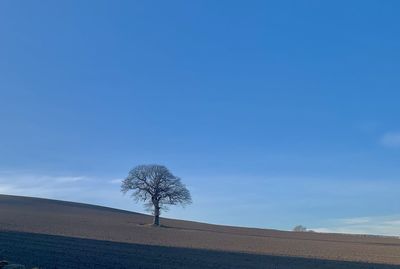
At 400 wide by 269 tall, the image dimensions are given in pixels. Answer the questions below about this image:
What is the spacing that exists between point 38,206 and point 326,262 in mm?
65122

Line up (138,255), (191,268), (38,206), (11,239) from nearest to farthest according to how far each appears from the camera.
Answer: (191,268)
(138,255)
(11,239)
(38,206)

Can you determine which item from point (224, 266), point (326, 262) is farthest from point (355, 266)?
point (224, 266)

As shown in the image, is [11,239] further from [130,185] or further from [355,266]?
[130,185]

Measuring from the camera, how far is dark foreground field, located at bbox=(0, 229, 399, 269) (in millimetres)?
24891

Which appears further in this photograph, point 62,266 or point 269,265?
point 269,265

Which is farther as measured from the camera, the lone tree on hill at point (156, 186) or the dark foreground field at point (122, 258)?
the lone tree on hill at point (156, 186)

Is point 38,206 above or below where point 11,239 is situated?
above

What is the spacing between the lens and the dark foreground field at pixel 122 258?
24.9 metres

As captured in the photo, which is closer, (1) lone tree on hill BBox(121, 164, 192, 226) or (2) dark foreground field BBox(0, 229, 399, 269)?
(2) dark foreground field BBox(0, 229, 399, 269)

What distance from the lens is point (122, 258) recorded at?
93.8 feet

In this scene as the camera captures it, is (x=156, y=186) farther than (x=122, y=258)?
Yes

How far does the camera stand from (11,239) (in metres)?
33.8

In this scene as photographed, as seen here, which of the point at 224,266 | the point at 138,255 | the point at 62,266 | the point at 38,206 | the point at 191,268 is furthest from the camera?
the point at 38,206

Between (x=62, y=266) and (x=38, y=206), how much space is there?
232 feet
